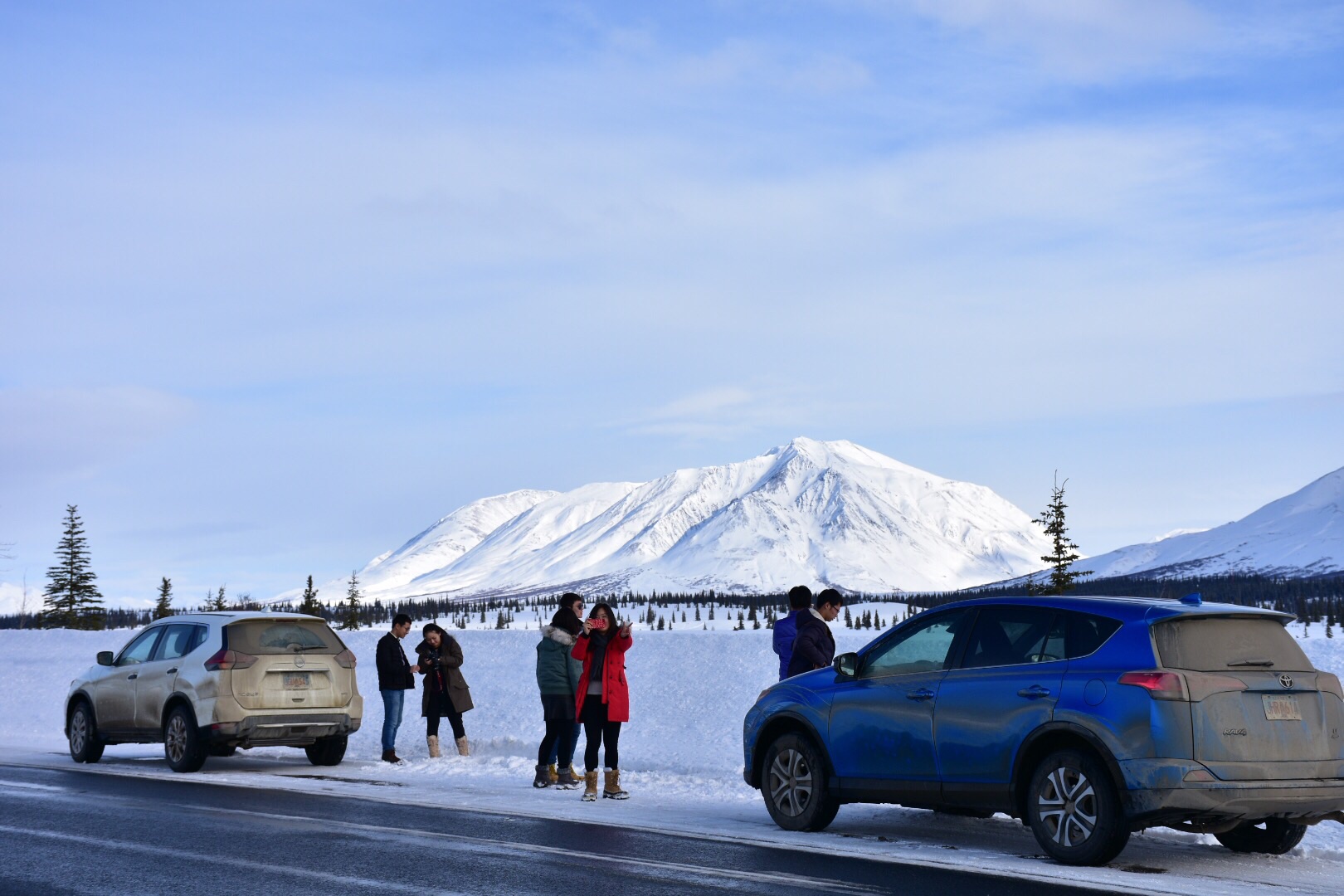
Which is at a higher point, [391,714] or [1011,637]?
[1011,637]

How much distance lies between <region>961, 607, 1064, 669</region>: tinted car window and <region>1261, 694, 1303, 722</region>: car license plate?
56.1 inches

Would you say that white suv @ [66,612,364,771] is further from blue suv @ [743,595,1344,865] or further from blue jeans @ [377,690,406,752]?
blue suv @ [743,595,1344,865]

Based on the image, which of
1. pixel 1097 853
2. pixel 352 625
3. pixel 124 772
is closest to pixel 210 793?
pixel 124 772

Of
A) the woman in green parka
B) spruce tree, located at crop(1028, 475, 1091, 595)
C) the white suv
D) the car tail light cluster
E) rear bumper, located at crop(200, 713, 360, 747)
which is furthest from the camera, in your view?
spruce tree, located at crop(1028, 475, 1091, 595)

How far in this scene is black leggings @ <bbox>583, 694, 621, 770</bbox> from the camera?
14945 millimetres

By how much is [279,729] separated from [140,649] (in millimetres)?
2923

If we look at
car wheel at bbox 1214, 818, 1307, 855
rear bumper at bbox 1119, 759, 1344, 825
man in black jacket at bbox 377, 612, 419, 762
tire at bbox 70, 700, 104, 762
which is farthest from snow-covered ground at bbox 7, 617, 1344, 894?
man in black jacket at bbox 377, 612, 419, 762

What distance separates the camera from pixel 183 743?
17562 millimetres

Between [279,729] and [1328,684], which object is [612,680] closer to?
[279,729]

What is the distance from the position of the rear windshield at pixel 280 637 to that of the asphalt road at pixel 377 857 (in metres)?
3.71

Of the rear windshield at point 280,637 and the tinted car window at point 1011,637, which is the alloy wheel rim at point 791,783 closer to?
the tinted car window at point 1011,637

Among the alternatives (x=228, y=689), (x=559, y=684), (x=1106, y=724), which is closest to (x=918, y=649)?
(x=1106, y=724)

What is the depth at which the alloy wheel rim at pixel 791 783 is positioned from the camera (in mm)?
12453

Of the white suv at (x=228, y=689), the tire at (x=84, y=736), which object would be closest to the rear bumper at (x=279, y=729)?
the white suv at (x=228, y=689)
